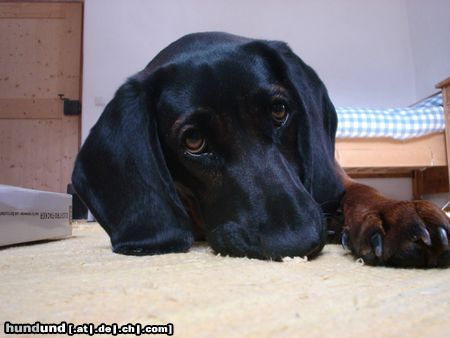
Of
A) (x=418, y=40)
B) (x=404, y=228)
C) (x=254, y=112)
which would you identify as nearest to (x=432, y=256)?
(x=404, y=228)

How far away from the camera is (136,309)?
1.91ft

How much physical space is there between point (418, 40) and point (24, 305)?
6279mm

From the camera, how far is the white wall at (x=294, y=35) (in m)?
5.98

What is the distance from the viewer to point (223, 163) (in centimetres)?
116

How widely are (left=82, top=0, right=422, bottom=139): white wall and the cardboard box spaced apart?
14.1 ft

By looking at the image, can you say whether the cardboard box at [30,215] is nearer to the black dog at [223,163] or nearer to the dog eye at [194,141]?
the black dog at [223,163]

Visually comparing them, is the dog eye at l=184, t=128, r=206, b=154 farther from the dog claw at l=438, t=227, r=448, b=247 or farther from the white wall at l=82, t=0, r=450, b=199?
the white wall at l=82, t=0, r=450, b=199

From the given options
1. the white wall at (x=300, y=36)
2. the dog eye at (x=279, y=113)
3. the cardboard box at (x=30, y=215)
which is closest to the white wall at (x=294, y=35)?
the white wall at (x=300, y=36)

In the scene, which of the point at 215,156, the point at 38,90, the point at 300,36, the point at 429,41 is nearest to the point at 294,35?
the point at 300,36

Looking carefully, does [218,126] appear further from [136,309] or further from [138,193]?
[136,309]

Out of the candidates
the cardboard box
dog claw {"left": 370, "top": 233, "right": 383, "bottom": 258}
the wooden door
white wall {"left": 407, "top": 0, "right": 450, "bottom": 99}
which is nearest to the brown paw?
dog claw {"left": 370, "top": 233, "right": 383, "bottom": 258}

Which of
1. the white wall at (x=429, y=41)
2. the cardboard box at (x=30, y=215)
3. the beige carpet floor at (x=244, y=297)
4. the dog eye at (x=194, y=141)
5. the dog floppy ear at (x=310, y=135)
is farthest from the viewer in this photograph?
the white wall at (x=429, y=41)

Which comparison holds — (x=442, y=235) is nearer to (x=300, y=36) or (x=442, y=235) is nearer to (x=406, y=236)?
(x=406, y=236)

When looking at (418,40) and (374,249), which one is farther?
(418,40)
